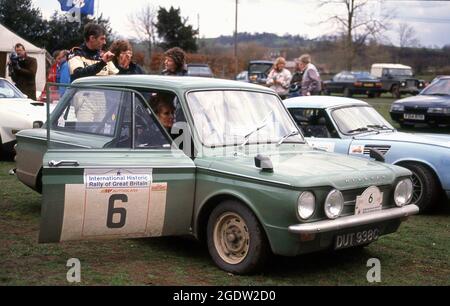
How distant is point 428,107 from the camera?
14.8 meters

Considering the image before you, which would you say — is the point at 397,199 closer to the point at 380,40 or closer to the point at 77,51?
the point at 77,51

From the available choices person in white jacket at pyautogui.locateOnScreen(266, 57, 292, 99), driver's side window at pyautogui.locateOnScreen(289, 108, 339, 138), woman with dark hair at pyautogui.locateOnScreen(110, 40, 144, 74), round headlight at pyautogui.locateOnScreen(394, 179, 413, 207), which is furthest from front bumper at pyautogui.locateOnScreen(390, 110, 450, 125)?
round headlight at pyautogui.locateOnScreen(394, 179, 413, 207)

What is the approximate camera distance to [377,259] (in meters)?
5.24

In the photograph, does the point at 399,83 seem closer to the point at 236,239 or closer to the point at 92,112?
the point at 92,112

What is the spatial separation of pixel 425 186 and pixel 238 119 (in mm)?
2858

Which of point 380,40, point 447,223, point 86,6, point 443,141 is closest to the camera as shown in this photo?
point 447,223

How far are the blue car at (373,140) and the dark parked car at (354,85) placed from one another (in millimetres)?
24021

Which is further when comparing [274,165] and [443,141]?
[443,141]

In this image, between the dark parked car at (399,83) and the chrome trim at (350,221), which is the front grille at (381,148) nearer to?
the chrome trim at (350,221)

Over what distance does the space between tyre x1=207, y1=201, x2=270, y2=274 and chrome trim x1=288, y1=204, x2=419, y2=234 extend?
0.35m

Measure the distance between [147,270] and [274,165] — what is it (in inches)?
51.8

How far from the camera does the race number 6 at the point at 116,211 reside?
4.49 metres
